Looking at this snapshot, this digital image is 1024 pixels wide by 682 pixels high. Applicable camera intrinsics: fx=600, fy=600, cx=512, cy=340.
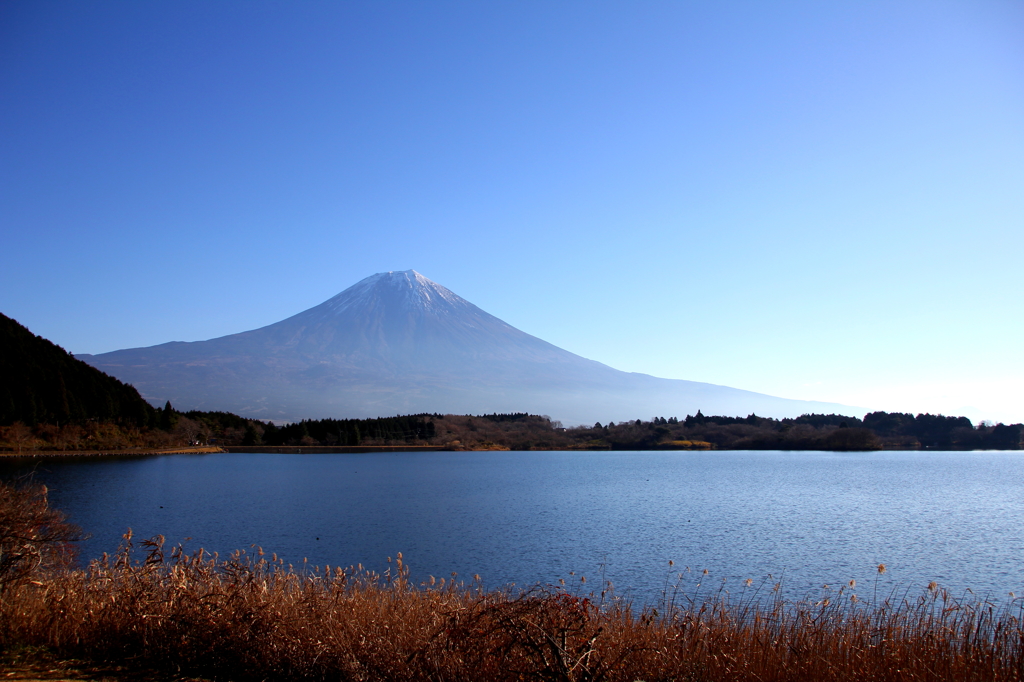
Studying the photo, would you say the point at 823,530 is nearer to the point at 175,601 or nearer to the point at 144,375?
the point at 175,601

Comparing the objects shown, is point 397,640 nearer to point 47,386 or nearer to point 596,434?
point 47,386

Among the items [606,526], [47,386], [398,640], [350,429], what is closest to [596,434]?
[350,429]

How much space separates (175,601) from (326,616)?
4.10 ft

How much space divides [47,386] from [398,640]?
5162cm

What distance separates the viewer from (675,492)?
85.4 feet

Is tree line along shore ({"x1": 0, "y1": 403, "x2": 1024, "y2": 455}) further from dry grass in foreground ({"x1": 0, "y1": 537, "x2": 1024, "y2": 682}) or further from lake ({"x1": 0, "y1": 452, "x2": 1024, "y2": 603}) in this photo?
dry grass in foreground ({"x1": 0, "y1": 537, "x2": 1024, "y2": 682})

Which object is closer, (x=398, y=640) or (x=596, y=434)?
(x=398, y=640)

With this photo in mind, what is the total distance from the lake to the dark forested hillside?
13672mm

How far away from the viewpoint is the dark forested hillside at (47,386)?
41.4 m

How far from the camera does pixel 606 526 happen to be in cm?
1652

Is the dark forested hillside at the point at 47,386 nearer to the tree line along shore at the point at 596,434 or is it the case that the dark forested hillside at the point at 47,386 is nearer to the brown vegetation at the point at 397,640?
the tree line along shore at the point at 596,434

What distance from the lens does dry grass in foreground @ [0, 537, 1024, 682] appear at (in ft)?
12.4

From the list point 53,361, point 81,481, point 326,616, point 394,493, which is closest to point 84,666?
point 326,616

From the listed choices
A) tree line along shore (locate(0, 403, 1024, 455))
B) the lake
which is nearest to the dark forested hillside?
tree line along shore (locate(0, 403, 1024, 455))
